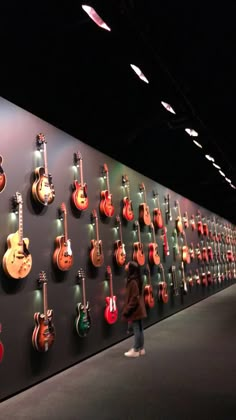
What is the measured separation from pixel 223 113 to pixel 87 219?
129 inches

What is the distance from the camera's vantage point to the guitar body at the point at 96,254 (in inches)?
208

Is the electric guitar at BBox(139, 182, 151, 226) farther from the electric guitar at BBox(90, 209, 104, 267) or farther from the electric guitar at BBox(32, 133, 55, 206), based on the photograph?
the electric guitar at BBox(32, 133, 55, 206)

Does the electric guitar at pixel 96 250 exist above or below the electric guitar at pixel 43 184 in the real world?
below

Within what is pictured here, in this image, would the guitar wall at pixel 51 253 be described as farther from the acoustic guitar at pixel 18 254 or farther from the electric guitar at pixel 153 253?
the electric guitar at pixel 153 253

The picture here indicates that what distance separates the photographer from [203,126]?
21.3 feet

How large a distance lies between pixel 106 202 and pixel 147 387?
274 cm

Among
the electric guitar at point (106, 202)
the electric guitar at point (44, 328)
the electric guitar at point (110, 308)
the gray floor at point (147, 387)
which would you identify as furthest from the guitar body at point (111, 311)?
the electric guitar at point (44, 328)

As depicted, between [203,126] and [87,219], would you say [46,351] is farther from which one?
[203,126]

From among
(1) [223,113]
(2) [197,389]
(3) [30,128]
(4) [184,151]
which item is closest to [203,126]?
(1) [223,113]

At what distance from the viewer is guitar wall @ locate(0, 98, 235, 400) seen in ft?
12.6

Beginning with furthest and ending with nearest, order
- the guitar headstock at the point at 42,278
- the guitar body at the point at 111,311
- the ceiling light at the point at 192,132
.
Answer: the ceiling light at the point at 192,132
the guitar body at the point at 111,311
the guitar headstock at the point at 42,278

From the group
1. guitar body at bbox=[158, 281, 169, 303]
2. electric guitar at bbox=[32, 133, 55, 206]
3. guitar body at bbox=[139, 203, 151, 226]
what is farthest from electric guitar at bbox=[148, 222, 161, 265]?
electric guitar at bbox=[32, 133, 55, 206]

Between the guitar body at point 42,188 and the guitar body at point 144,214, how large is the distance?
9.59ft

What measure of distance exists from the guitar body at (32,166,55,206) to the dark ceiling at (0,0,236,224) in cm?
96
